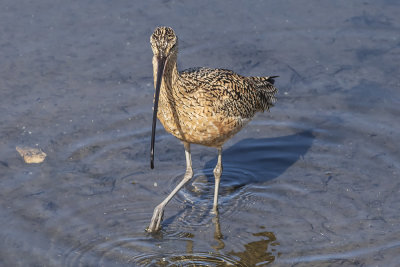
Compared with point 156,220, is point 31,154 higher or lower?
higher

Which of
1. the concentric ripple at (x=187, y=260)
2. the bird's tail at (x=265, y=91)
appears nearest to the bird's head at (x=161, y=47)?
the concentric ripple at (x=187, y=260)

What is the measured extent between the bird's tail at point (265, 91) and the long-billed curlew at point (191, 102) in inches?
18.2

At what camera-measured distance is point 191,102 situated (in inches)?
273

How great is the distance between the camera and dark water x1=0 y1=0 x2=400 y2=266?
7180 millimetres

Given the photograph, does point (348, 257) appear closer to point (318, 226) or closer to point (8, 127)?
point (318, 226)

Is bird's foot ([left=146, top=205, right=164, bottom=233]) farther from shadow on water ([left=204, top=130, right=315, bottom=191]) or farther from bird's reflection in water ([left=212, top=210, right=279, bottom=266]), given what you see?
shadow on water ([left=204, top=130, right=315, bottom=191])

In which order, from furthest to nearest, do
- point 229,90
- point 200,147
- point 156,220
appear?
1. point 200,147
2. point 229,90
3. point 156,220

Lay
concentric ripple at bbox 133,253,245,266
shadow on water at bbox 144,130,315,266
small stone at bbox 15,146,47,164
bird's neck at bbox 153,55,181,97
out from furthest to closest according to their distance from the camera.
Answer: small stone at bbox 15,146,47,164
shadow on water at bbox 144,130,315,266
concentric ripple at bbox 133,253,245,266
bird's neck at bbox 153,55,181,97

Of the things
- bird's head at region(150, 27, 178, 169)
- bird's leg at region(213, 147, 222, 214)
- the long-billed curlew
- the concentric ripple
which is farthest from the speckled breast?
the concentric ripple

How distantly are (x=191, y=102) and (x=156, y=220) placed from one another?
130 centimetres

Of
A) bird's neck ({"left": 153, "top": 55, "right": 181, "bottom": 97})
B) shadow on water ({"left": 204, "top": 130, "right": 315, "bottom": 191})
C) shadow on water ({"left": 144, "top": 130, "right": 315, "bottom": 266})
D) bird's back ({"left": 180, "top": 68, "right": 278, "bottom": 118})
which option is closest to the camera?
bird's neck ({"left": 153, "top": 55, "right": 181, "bottom": 97})

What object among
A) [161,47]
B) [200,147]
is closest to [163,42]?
[161,47]

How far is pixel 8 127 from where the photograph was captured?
28.7 ft

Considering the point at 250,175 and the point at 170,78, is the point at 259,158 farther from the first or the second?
the point at 170,78
